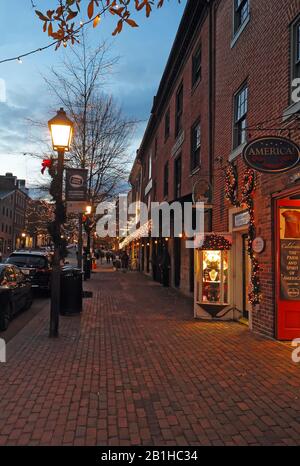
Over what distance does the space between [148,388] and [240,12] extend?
9.96m

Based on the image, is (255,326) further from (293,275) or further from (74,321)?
(74,321)

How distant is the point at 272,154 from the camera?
685cm

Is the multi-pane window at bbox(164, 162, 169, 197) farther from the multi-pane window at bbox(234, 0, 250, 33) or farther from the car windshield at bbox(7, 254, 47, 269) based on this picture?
the multi-pane window at bbox(234, 0, 250, 33)

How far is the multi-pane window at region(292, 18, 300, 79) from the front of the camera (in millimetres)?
7320

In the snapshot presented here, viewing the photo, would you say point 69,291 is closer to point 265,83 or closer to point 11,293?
point 11,293

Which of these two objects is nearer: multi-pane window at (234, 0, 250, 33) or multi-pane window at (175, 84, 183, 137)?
multi-pane window at (234, 0, 250, 33)

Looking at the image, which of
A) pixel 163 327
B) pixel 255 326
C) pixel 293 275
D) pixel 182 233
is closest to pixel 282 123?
pixel 293 275

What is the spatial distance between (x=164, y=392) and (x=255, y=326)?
13.9ft

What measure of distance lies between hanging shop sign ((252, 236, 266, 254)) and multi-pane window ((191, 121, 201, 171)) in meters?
6.43

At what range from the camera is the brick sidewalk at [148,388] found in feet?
12.9

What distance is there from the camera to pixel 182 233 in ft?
52.6

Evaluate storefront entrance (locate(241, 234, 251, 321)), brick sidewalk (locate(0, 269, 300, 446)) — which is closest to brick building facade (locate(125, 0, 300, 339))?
storefront entrance (locate(241, 234, 251, 321))

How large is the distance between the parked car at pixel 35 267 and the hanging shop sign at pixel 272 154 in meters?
9.18

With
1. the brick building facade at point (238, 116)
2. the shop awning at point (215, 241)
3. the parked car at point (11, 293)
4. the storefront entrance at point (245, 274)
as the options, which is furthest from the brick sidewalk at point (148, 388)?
the shop awning at point (215, 241)
